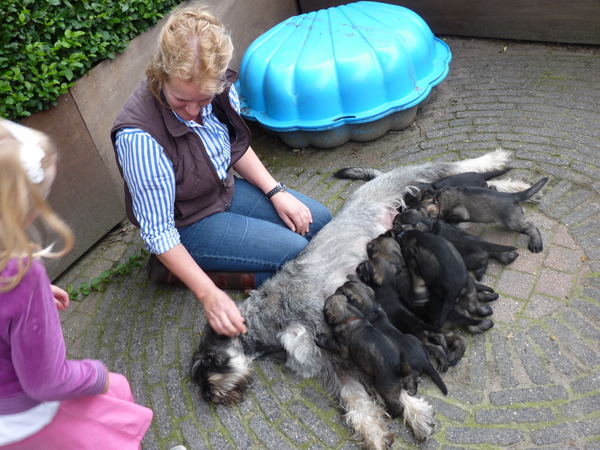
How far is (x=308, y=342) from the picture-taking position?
126 inches

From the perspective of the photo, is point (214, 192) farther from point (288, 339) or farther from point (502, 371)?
point (502, 371)

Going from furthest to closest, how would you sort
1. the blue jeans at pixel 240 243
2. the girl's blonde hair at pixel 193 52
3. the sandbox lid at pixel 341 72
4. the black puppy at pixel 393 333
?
the sandbox lid at pixel 341 72, the blue jeans at pixel 240 243, the black puppy at pixel 393 333, the girl's blonde hair at pixel 193 52

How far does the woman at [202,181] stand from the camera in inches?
110

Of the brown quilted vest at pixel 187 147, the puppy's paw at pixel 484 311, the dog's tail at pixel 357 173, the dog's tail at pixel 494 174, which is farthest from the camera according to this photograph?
the dog's tail at pixel 357 173

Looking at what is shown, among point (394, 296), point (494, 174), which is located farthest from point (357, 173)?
point (394, 296)

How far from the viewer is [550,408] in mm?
2844

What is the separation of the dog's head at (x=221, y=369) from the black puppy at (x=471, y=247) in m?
1.46

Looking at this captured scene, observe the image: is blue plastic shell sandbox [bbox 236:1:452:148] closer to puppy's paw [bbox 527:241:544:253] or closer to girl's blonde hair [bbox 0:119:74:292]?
puppy's paw [bbox 527:241:544:253]

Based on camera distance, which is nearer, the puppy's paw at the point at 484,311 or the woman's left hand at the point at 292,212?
the puppy's paw at the point at 484,311

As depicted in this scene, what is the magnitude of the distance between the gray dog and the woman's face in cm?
125

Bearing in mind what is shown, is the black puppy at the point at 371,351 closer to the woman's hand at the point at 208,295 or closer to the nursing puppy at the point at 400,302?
the nursing puppy at the point at 400,302

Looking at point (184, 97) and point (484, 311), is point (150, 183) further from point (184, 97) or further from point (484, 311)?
point (484, 311)

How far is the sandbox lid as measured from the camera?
481 cm

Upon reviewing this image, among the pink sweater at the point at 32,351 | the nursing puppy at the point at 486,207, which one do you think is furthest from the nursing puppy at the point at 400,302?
the pink sweater at the point at 32,351
